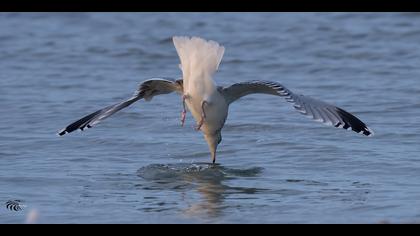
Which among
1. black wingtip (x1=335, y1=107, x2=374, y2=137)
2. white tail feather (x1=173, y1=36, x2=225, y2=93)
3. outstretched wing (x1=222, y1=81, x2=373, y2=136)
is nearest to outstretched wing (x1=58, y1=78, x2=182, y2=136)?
white tail feather (x1=173, y1=36, x2=225, y2=93)

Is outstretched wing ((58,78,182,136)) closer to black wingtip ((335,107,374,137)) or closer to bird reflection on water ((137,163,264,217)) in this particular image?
bird reflection on water ((137,163,264,217))

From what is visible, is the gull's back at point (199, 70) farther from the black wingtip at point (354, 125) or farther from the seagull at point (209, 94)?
the black wingtip at point (354, 125)

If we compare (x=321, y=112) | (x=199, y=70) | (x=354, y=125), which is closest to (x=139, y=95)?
(x=199, y=70)

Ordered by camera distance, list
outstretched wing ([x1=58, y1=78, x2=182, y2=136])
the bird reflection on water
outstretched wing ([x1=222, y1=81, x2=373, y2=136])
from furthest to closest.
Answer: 1. outstretched wing ([x1=58, y1=78, x2=182, y2=136])
2. outstretched wing ([x1=222, y1=81, x2=373, y2=136])
3. the bird reflection on water

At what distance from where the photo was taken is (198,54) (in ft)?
27.2

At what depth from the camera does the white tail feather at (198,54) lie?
8.27 metres

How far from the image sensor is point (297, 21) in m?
18.6

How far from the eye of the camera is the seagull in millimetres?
8289

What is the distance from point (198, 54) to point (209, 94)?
0.49 meters

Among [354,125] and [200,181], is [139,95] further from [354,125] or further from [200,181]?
[354,125]

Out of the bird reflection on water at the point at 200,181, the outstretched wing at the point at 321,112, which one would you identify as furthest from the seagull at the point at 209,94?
the bird reflection on water at the point at 200,181

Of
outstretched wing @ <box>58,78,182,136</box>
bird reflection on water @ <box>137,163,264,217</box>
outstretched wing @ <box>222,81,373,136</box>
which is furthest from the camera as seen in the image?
outstretched wing @ <box>58,78,182,136</box>
